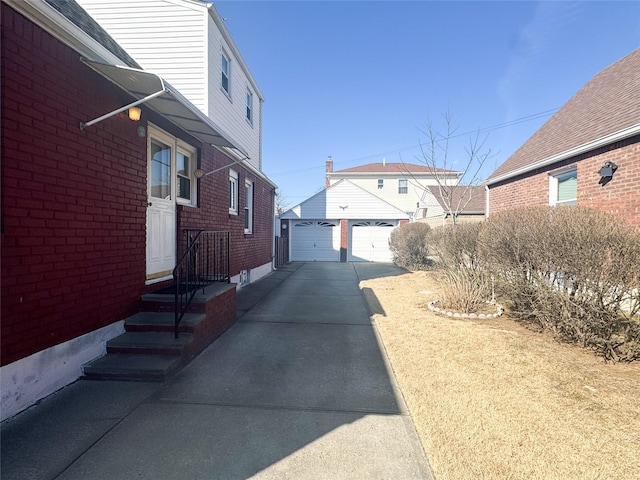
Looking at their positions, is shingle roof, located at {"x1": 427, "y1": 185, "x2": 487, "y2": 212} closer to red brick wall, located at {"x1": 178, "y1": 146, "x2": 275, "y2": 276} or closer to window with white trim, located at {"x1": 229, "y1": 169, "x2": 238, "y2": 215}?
red brick wall, located at {"x1": 178, "y1": 146, "x2": 275, "y2": 276}

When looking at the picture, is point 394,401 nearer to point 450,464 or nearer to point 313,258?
point 450,464

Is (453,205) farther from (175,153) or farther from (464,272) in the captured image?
(175,153)

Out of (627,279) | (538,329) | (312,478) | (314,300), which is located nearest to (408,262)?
(314,300)

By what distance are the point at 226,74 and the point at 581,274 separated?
9.03m

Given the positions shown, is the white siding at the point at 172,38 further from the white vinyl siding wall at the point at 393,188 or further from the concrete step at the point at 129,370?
the white vinyl siding wall at the point at 393,188

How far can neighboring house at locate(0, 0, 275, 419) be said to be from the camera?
9.00ft

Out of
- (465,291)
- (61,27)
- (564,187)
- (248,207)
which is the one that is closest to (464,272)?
(465,291)

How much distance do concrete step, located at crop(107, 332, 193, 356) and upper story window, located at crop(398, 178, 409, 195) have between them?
28.0m

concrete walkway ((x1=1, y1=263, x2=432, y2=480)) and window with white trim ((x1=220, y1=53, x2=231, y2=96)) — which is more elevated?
window with white trim ((x1=220, y1=53, x2=231, y2=96))

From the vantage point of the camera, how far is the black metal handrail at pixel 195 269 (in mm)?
4115

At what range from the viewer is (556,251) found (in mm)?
4395

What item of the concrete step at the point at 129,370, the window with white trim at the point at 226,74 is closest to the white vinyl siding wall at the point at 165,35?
the window with white trim at the point at 226,74

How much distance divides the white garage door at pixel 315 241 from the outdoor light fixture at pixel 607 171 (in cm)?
1305

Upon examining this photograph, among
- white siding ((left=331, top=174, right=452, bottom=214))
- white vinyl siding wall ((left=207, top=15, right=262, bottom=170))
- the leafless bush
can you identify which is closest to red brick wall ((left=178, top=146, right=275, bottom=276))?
white vinyl siding wall ((left=207, top=15, right=262, bottom=170))
